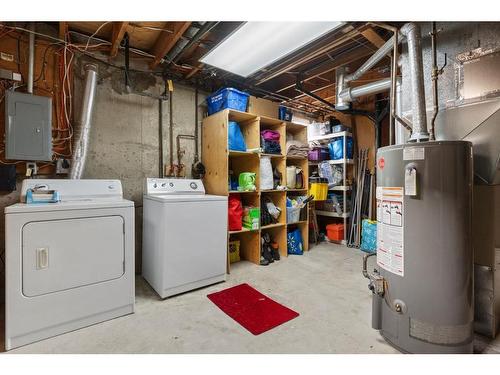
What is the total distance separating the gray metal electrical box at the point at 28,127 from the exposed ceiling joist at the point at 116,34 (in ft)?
2.61

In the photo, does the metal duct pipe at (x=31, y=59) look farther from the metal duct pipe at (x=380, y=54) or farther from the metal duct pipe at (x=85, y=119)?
the metal duct pipe at (x=380, y=54)

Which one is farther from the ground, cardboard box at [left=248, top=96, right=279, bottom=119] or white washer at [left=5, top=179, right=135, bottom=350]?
cardboard box at [left=248, top=96, right=279, bottom=119]

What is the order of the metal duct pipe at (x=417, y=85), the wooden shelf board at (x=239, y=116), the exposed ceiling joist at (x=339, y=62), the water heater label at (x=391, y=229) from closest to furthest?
1. the water heater label at (x=391, y=229)
2. the metal duct pipe at (x=417, y=85)
3. the exposed ceiling joist at (x=339, y=62)
4. the wooden shelf board at (x=239, y=116)

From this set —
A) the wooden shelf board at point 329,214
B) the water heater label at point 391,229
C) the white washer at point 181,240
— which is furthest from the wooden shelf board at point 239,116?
the wooden shelf board at point 329,214

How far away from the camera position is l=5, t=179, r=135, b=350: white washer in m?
1.55

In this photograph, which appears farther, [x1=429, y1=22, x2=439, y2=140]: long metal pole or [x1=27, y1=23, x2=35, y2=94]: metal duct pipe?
[x1=27, y1=23, x2=35, y2=94]: metal duct pipe

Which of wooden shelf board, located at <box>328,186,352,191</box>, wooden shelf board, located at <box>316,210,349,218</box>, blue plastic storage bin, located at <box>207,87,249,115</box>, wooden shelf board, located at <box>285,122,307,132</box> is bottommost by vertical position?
wooden shelf board, located at <box>316,210,349,218</box>

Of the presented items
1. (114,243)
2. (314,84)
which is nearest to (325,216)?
(314,84)

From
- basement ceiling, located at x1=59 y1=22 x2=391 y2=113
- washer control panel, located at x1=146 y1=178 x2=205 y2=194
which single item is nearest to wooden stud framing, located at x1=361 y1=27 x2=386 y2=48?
basement ceiling, located at x1=59 y1=22 x2=391 y2=113

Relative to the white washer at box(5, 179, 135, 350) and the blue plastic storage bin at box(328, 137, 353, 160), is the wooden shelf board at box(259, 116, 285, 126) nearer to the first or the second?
the blue plastic storage bin at box(328, 137, 353, 160)

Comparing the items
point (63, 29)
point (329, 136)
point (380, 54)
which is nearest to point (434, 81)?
point (380, 54)

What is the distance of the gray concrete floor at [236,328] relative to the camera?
155cm

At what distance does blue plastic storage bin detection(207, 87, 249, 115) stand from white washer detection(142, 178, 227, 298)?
1150 millimetres

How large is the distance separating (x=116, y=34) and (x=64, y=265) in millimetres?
2046
